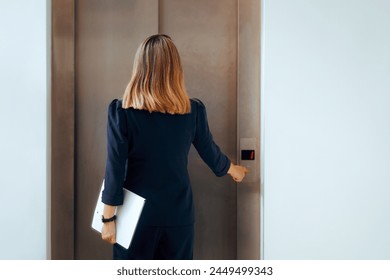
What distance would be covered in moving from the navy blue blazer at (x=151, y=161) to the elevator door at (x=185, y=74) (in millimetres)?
478

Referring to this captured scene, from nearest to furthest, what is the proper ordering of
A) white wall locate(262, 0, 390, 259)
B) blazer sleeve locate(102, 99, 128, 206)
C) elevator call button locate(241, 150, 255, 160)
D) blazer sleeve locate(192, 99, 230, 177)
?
1. blazer sleeve locate(102, 99, 128, 206)
2. blazer sleeve locate(192, 99, 230, 177)
3. white wall locate(262, 0, 390, 259)
4. elevator call button locate(241, 150, 255, 160)

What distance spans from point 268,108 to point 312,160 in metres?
0.37

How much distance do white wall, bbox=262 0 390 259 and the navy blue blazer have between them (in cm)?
52

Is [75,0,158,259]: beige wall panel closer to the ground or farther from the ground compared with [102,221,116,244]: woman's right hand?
farther from the ground

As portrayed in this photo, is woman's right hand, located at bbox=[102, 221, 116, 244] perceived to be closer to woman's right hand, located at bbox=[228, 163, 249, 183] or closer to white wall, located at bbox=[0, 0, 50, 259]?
white wall, located at bbox=[0, 0, 50, 259]

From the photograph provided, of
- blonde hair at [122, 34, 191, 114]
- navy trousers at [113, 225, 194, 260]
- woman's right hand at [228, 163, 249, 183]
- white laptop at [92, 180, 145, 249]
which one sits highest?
blonde hair at [122, 34, 191, 114]

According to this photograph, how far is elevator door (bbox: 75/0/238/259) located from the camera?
210 centimetres

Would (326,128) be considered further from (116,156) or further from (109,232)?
(109,232)

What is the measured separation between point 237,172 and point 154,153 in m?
0.55

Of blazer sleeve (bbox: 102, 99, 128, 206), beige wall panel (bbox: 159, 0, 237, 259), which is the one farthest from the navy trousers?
beige wall panel (bbox: 159, 0, 237, 259)

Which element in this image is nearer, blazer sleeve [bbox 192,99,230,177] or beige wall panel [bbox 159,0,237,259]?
blazer sleeve [bbox 192,99,230,177]

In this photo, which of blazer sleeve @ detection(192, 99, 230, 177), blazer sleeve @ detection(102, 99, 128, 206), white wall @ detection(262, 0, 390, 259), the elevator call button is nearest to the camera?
blazer sleeve @ detection(102, 99, 128, 206)

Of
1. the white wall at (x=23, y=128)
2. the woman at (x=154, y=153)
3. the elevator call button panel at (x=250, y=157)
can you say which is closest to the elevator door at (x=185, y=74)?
the elevator call button panel at (x=250, y=157)

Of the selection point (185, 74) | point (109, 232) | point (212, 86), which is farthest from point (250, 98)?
point (109, 232)
